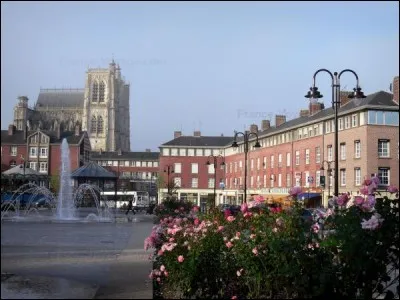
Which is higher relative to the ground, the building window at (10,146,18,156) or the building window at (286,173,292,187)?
the building window at (10,146,18,156)

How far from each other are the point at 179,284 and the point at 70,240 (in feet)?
32.9

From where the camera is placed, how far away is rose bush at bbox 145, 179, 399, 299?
6906 millimetres

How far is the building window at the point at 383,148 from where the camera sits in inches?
2063

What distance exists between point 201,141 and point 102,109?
70.8 metres

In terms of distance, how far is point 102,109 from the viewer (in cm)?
16650

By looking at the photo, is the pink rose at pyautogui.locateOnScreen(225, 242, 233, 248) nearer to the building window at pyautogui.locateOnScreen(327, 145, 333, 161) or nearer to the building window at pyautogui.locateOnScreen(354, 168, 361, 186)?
the building window at pyautogui.locateOnScreen(354, 168, 361, 186)

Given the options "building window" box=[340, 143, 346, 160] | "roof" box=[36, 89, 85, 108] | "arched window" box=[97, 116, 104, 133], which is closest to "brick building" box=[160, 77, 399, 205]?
"building window" box=[340, 143, 346, 160]

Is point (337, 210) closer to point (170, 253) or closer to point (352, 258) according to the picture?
point (352, 258)

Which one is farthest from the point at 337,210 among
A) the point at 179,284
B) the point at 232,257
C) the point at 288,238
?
the point at 179,284

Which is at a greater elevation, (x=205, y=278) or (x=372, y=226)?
(x=372, y=226)

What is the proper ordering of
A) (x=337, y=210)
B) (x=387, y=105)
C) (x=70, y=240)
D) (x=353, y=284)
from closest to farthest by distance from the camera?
(x=353, y=284) → (x=337, y=210) → (x=70, y=240) → (x=387, y=105)

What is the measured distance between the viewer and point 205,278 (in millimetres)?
8078

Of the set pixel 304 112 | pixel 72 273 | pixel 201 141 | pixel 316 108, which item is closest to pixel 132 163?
pixel 201 141

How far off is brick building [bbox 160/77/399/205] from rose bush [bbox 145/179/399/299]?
107 feet
